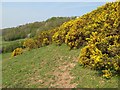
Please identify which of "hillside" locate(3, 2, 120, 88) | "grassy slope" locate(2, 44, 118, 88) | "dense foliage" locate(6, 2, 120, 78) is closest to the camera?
"grassy slope" locate(2, 44, 118, 88)

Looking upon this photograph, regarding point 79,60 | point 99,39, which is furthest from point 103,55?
point 79,60

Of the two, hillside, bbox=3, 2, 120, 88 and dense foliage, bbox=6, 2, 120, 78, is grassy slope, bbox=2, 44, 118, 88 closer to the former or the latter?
hillside, bbox=3, 2, 120, 88

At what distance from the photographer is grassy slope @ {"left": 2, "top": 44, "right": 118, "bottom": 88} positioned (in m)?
11.4

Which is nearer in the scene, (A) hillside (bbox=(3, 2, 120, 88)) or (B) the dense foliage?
(A) hillside (bbox=(3, 2, 120, 88))

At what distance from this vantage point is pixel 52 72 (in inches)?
504

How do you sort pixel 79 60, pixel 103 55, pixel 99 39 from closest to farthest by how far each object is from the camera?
pixel 103 55, pixel 99 39, pixel 79 60

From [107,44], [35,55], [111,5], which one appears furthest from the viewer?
[35,55]

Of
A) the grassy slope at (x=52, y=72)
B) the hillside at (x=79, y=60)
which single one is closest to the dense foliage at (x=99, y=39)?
the hillside at (x=79, y=60)

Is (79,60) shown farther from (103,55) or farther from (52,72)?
(103,55)

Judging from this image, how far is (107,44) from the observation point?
479 inches

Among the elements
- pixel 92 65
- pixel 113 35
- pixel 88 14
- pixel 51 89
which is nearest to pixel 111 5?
pixel 88 14

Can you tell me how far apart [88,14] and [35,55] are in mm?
3247

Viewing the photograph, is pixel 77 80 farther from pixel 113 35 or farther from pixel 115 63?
pixel 113 35

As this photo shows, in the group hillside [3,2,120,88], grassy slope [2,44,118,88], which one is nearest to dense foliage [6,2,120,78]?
hillside [3,2,120,88]
